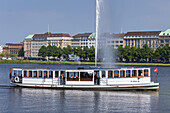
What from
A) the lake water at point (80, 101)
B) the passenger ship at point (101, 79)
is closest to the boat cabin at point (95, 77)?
the passenger ship at point (101, 79)

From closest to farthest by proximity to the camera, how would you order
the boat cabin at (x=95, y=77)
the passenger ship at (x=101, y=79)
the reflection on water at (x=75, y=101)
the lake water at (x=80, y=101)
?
the lake water at (x=80, y=101)
the reflection on water at (x=75, y=101)
the passenger ship at (x=101, y=79)
the boat cabin at (x=95, y=77)

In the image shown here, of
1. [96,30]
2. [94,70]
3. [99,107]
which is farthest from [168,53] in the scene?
[99,107]

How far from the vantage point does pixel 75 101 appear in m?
49.2

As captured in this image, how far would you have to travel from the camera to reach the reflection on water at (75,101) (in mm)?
44688

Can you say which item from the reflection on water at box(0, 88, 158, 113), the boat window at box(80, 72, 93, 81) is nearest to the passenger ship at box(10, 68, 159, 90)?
the boat window at box(80, 72, 93, 81)

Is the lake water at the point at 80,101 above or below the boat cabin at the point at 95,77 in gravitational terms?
below

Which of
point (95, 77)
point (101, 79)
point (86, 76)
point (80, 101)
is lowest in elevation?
point (80, 101)

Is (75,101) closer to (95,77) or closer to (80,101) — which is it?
(80,101)

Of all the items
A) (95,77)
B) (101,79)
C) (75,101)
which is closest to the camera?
(75,101)

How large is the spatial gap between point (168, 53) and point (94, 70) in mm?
140740

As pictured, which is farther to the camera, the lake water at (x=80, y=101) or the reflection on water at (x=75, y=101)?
the reflection on water at (x=75, y=101)

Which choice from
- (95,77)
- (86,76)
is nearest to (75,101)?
(86,76)

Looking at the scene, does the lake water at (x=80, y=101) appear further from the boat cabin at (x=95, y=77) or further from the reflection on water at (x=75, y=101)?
the boat cabin at (x=95, y=77)

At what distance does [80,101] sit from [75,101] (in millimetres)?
612
